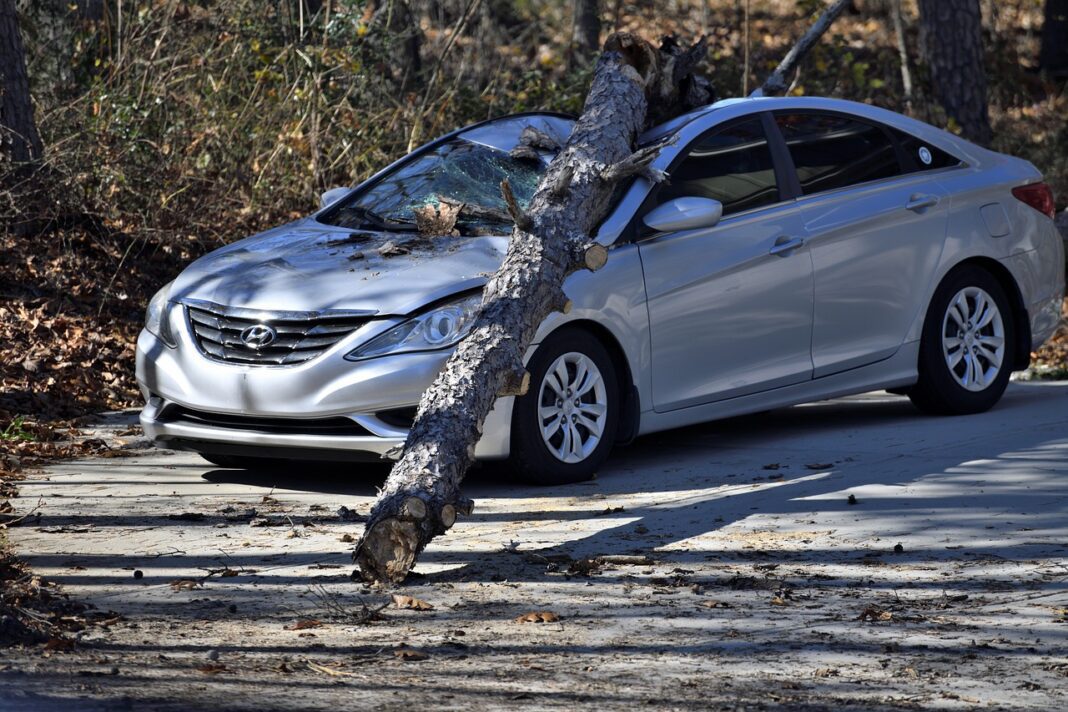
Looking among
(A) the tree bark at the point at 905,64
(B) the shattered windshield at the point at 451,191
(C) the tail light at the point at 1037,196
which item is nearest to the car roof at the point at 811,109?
(C) the tail light at the point at 1037,196

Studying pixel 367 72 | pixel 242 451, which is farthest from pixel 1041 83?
pixel 242 451

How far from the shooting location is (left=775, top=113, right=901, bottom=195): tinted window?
8.30m

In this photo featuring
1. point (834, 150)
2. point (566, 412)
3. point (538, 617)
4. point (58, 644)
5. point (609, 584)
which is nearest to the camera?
point (58, 644)

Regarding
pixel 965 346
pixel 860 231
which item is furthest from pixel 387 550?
pixel 965 346

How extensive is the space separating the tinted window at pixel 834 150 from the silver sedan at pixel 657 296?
1 cm

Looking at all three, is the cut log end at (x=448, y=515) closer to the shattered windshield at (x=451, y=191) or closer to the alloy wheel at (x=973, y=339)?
the shattered windshield at (x=451, y=191)

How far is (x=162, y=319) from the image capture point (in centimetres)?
751

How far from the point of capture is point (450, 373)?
627 cm

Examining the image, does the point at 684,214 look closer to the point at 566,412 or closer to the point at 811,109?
the point at 566,412

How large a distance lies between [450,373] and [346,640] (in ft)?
5.39

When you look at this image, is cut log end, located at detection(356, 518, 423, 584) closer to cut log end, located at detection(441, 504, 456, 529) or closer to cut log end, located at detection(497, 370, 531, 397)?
cut log end, located at detection(441, 504, 456, 529)

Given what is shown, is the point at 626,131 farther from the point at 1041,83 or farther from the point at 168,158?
the point at 1041,83

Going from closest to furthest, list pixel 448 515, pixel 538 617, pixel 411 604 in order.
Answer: pixel 538 617 < pixel 411 604 < pixel 448 515

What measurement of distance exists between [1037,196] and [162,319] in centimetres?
517
